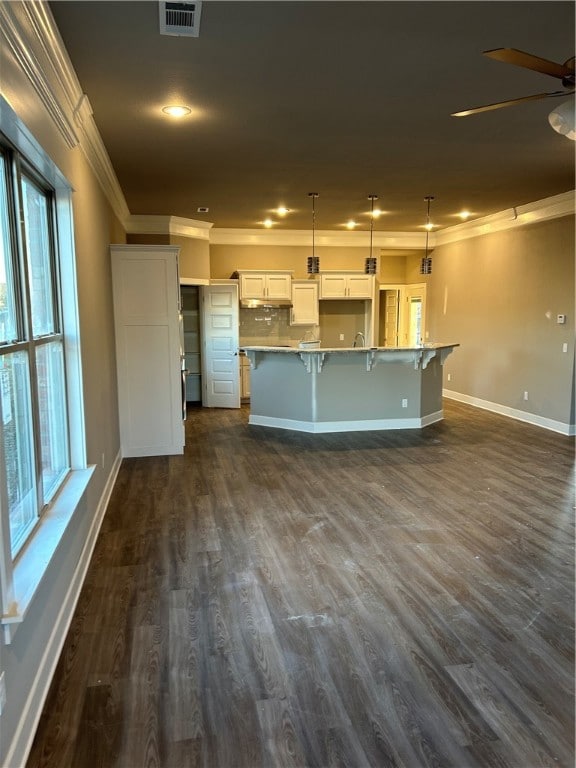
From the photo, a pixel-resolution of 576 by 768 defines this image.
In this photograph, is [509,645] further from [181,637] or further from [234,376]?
[234,376]

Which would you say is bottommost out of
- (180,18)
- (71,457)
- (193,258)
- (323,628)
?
(323,628)

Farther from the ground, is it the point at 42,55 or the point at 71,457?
the point at 42,55

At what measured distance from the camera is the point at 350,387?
6660mm

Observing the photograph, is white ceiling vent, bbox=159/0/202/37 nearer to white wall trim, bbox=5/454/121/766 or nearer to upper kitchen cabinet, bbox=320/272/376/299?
white wall trim, bbox=5/454/121/766

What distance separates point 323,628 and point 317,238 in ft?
24.2

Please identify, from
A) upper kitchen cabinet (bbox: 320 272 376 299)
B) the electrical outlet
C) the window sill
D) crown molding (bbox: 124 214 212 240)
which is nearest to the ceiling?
crown molding (bbox: 124 214 212 240)

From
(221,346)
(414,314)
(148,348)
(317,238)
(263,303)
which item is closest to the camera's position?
(148,348)

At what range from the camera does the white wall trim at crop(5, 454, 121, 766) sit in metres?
1.75

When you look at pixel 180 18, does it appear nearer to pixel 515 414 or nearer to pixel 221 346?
pixel 221 346

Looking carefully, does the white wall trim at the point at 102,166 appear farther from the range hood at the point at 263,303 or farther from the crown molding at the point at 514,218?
the range hood at the point at 263,303

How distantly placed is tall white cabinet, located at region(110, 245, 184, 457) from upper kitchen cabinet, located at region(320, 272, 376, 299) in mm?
3876

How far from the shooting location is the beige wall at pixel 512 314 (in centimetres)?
648

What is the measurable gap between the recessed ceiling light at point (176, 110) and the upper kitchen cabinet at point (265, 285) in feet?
16.2

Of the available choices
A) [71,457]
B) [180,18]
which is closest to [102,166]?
[180,18]
